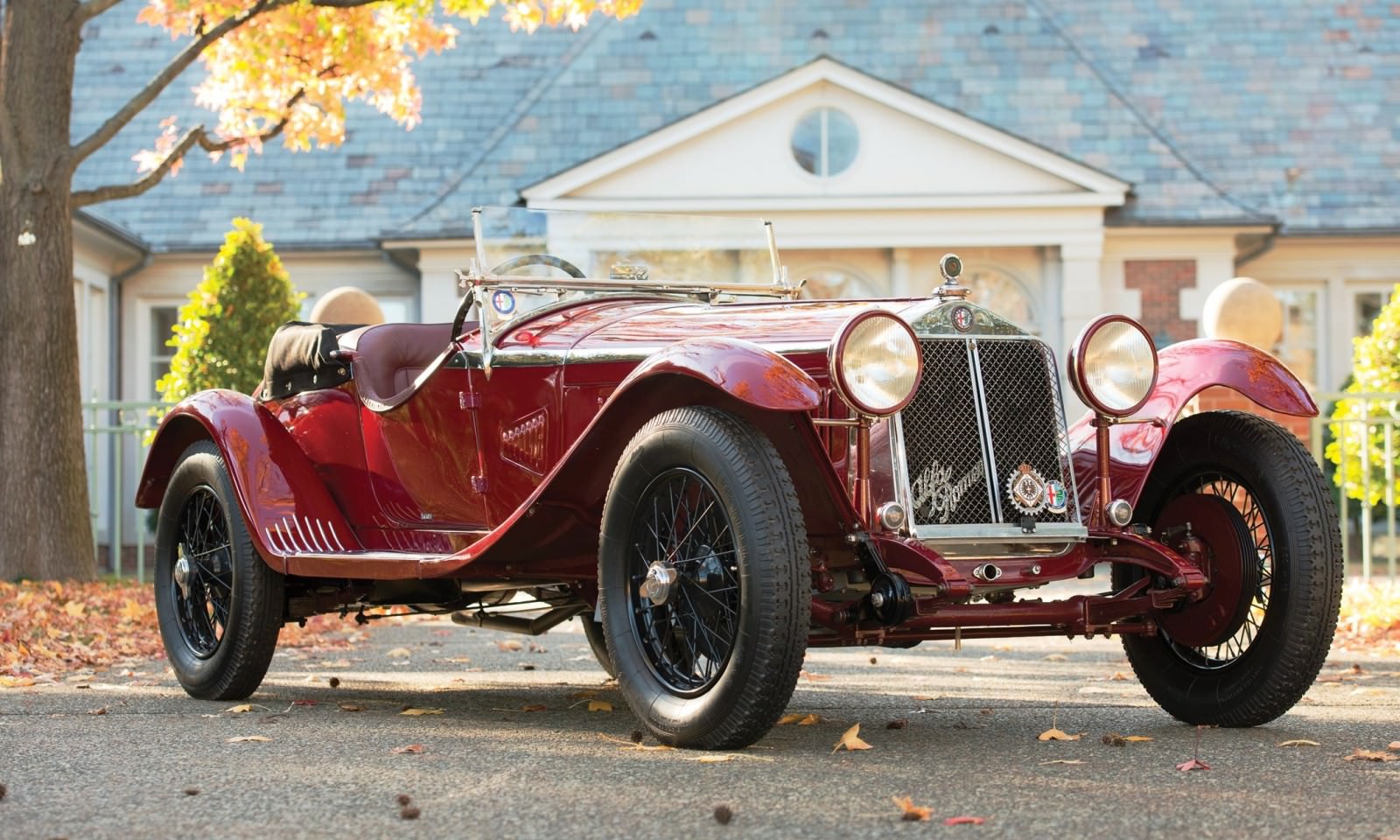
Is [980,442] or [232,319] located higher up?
[232,319]

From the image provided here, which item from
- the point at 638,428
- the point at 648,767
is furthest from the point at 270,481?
the point at 648,767

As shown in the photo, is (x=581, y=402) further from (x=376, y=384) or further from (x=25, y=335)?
(x=25, y=335)

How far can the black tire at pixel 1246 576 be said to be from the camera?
15.2 ft

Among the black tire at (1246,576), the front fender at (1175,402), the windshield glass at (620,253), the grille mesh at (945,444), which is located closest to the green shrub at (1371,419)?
the windshield glass at (620,253)

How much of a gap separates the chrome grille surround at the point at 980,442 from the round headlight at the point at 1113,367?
95 mm

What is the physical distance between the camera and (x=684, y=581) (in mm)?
4402

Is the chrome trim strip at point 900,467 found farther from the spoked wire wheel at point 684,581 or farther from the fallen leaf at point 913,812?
the fallen leaf at point 913,812

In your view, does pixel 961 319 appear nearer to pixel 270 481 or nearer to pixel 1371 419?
pixel 270 481

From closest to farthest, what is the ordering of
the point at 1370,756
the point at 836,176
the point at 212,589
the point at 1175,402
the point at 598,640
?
the point at 1370,756 → the point at 1175,402 → the point at 212,589 → the point at 598,640 → the point at 836,176

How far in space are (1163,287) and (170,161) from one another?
39.7 ft

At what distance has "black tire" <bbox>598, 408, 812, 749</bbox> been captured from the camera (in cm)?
408

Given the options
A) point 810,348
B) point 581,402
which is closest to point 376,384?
point 581,402

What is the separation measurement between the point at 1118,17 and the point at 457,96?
27.8 feet

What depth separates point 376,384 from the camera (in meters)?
6.00
